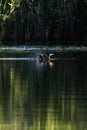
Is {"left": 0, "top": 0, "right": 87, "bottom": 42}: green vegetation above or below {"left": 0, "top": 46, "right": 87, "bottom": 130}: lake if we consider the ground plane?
below

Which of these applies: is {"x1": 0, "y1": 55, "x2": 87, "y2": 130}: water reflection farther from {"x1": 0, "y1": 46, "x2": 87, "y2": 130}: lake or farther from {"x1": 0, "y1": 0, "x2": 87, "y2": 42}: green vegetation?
{"x1": 0, "y1": 0, "x2": 87, "y2": 42}: green vegetation

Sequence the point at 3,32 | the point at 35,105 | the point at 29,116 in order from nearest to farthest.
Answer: the point at 29,116, the point at 35,105, the point at 3,32

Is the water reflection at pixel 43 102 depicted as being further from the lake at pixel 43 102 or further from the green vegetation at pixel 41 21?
the green vegetation at pixel 41 21

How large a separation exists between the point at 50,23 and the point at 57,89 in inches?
1549

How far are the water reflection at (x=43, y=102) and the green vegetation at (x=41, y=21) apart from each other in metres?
31.8

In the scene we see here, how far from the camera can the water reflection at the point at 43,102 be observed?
1190cm

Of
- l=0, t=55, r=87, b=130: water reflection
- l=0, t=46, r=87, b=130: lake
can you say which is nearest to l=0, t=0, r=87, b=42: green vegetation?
l=0, t=46, r=87, b=130: lake

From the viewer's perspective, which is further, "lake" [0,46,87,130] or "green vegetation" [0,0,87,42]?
"green vegetation" [0,0,87,42]

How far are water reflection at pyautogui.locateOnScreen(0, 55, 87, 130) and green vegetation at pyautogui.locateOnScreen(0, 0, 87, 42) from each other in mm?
31757

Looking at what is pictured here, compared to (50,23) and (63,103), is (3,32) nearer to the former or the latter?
(50,23)

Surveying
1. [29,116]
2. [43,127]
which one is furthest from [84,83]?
[43,127]

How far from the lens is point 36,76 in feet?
76.8


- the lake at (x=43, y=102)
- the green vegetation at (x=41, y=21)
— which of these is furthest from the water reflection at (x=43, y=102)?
the green vegetation at (x=41, y=21)

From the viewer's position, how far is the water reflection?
11898 millimetres
